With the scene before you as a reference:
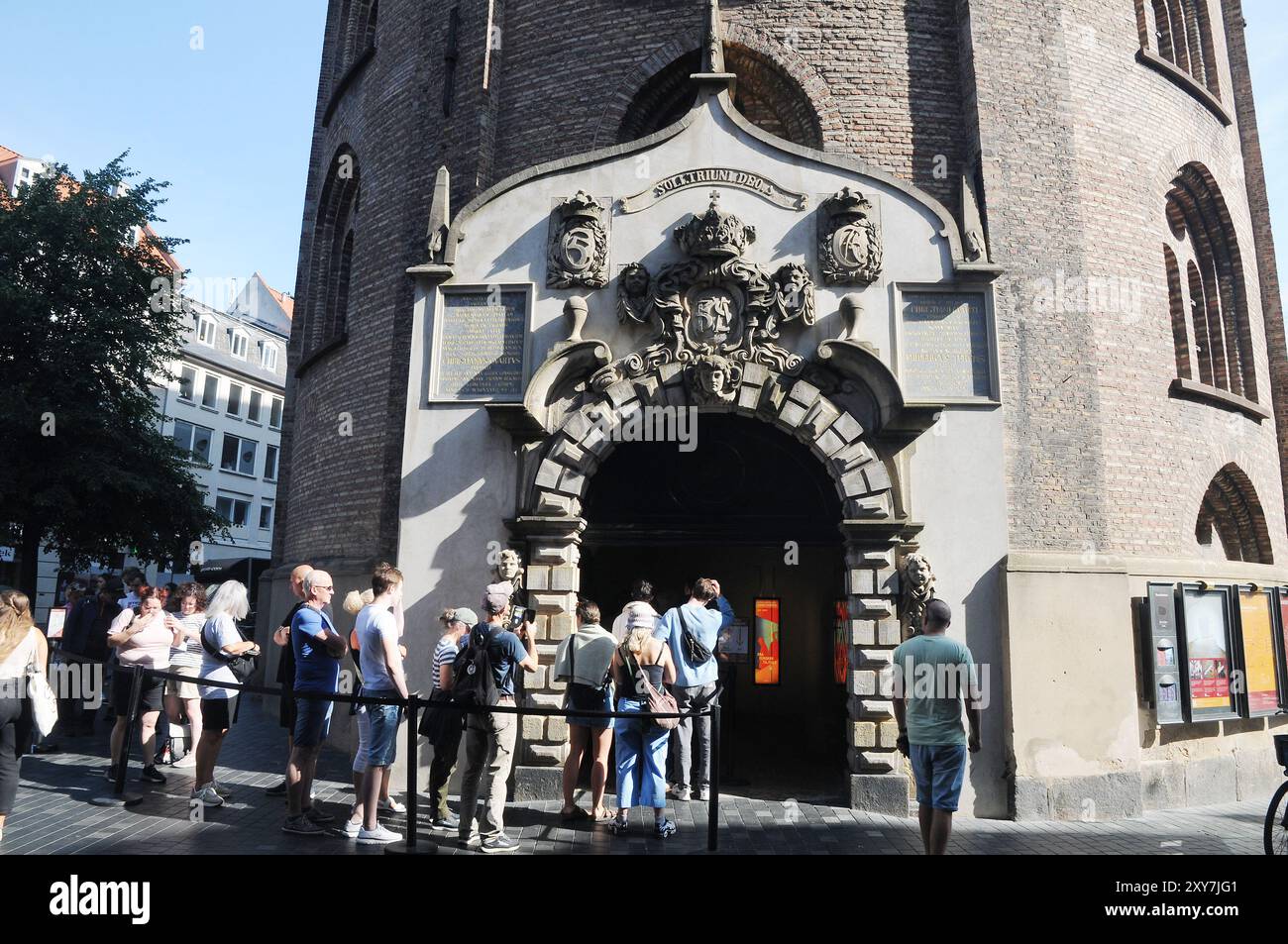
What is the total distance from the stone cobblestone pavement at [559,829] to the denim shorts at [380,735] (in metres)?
0.61

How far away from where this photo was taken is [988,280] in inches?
342

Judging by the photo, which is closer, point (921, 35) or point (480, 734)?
point (480, 734)

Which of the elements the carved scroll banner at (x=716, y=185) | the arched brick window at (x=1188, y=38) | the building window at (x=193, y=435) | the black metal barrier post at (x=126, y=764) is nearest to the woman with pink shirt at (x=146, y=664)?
the black metal barrier post at (x=126, y=764)

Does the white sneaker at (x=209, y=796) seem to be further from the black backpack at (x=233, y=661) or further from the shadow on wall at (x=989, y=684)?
the shadow on wall at (x=989, y=684)

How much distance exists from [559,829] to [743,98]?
9.65m

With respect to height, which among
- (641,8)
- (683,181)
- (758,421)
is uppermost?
Answer: (641,8)

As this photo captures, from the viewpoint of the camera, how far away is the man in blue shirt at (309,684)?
6258mm

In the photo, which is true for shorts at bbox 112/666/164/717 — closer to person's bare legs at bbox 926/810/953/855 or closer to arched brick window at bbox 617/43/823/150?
person's bare legs at bbox 926/810/953/855

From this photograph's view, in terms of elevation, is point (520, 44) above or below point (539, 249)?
above

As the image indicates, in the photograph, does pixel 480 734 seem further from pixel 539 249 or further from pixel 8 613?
pixel 539 249
